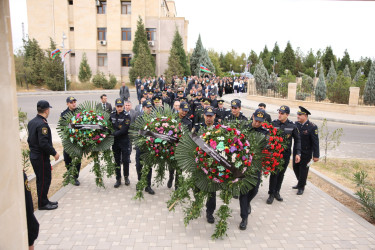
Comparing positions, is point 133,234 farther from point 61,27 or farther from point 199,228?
point 61,27

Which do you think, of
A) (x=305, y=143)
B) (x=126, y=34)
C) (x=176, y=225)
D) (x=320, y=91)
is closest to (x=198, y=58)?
(x=126, y=34)

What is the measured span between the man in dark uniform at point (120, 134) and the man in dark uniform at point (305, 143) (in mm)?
3878

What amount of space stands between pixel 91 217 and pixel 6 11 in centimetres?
398

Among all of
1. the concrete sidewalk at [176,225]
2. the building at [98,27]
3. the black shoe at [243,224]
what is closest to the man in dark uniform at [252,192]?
the black shoe at [243,224]

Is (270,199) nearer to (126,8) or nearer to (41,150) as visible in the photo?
(41,150)

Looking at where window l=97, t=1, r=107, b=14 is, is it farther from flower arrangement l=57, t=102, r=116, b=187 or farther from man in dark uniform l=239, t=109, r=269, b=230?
man in dark uniform l=239, t=109, r=269, b=230

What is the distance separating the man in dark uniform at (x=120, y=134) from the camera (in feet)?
21.8

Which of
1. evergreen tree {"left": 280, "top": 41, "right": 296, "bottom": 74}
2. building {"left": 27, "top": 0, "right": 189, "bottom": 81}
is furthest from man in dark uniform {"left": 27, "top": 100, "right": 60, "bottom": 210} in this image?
evergreen tree {"left": 280, "top": 41, "right": 296, "bottom": 74}

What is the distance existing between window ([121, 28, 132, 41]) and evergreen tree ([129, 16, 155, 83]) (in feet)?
6.76

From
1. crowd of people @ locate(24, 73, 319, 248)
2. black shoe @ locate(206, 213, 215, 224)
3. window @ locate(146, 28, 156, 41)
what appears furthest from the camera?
window @ locate(146, 28, 156, 41)

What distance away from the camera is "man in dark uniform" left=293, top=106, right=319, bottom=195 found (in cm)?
656

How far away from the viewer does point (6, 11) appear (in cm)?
237

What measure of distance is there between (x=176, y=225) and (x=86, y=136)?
264 centimetres

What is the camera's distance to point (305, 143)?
264 inches
